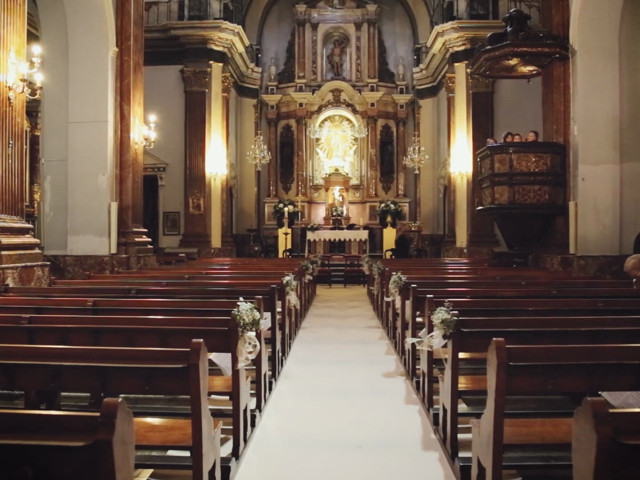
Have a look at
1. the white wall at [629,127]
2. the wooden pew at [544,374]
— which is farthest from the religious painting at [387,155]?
the wooden pew at [544,374]

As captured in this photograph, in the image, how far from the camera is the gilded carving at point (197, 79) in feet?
54.1

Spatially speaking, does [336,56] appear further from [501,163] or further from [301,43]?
[501,163]

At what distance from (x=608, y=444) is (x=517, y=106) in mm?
15406

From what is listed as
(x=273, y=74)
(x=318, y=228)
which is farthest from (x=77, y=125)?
(x=273, y=74)

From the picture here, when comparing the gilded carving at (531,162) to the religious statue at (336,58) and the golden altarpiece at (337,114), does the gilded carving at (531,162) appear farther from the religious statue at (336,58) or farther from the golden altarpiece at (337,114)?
the religious statue at (336,58)

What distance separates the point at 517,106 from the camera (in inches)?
618

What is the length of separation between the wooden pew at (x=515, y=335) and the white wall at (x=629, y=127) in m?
6.15

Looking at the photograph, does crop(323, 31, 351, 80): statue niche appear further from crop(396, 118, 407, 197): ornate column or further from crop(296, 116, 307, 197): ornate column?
crop(396, 118, 407, 197): ornate column

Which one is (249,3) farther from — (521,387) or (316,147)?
(521,387)

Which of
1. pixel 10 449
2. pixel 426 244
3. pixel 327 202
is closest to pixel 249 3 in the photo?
pixel 327 202

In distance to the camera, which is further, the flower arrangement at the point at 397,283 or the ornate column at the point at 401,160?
the ornate column at the point at 401,160

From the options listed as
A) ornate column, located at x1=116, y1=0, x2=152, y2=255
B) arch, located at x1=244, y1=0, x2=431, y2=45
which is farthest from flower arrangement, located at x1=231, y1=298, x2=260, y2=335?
arch, located at x1=244, y1=0, x2=431, y2=45

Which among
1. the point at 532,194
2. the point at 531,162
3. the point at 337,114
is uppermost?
the point at 337,114

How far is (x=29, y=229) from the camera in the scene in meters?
6.63
